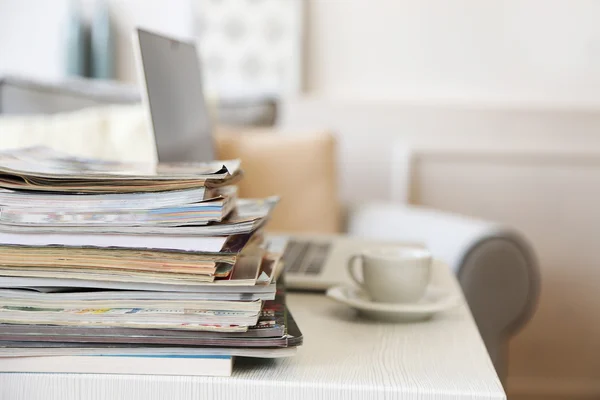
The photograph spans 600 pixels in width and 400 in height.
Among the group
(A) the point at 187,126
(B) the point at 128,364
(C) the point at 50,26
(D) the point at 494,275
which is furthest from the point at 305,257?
(C) the point at 50,26

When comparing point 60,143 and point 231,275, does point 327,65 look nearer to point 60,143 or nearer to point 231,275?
point 60,143

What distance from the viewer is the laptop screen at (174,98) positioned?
3.00ft

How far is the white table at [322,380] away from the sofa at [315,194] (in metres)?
0.77

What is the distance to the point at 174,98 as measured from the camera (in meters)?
1.06

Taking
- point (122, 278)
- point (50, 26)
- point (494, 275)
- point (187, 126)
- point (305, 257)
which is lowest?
point (494, 275)

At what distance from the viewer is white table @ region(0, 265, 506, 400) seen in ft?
1.99

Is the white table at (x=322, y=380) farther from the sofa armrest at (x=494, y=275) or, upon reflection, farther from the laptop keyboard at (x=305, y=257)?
the sofa armrest at (x=494, y=275)

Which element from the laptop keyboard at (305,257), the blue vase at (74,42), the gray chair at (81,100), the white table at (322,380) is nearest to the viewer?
the white table at (322,380)

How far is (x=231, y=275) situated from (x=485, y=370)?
9.4 inches

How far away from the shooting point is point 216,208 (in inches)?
25.4

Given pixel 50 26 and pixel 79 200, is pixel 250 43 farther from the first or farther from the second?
pixel 79 200

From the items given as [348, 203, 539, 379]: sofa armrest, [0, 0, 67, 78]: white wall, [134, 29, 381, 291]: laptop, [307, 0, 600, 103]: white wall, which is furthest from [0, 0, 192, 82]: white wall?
[348, 203, 539, 379]: sofa armrest

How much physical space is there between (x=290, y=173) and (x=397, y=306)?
987 millimetres

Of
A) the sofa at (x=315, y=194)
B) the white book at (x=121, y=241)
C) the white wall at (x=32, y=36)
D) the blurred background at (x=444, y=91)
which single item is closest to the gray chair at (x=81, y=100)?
the sofa at (x=315, y=194)
